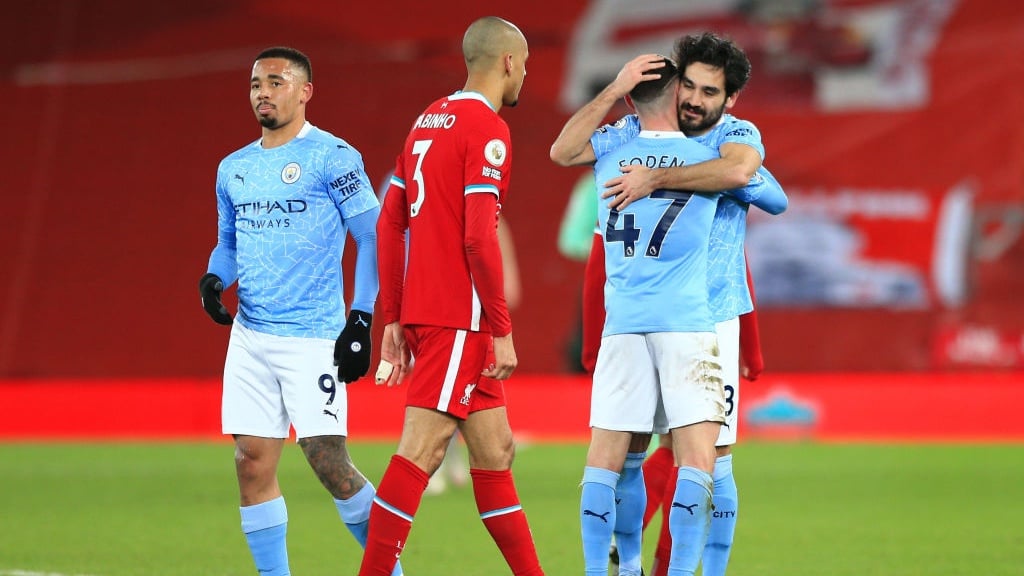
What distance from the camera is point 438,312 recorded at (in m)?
5.08

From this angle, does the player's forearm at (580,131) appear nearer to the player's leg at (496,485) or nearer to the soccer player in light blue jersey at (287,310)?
the soccer player in light blue jersey at (287,310)

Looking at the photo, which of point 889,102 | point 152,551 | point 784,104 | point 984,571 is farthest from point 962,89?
point 152,551

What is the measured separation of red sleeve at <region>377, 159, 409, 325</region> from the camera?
519 centimetres

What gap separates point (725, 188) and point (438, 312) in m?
1.19

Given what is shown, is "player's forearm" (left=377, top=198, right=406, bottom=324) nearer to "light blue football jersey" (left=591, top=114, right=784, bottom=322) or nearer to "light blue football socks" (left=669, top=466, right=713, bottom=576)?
"light blue football jersey" (left=591, top=114, right=784, bottom=322)

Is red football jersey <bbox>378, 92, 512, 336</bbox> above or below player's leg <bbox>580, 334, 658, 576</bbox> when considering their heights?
above

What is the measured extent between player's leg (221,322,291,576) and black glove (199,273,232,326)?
0.17 meters

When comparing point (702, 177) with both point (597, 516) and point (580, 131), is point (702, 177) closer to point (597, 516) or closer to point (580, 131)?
point (580, 131)

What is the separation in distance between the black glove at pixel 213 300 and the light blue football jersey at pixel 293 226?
0.08 metres

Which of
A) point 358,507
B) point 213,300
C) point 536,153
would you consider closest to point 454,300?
point 358,507

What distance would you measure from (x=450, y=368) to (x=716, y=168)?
126 cm

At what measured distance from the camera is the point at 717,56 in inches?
214

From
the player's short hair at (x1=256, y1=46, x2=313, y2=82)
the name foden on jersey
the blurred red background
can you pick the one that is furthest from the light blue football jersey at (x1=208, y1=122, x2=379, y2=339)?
the blurred red background

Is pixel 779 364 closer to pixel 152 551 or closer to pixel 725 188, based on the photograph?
pixel 152 551
